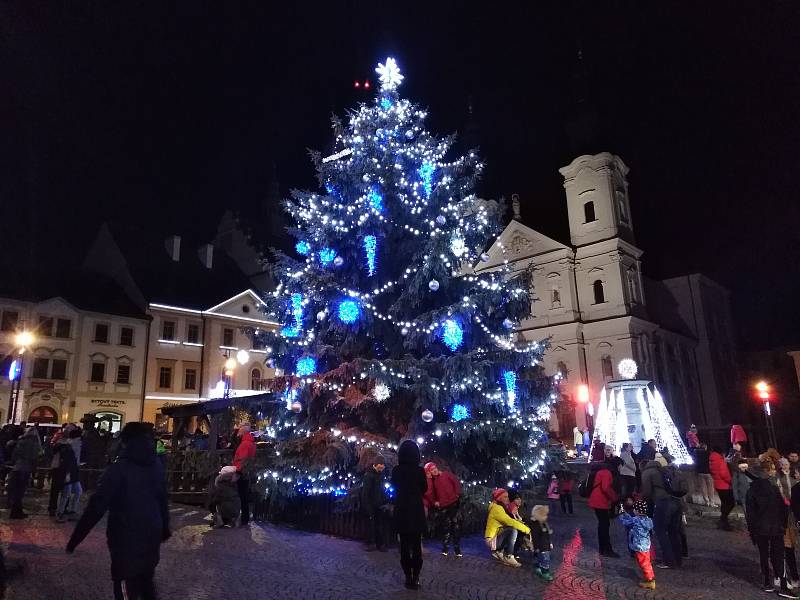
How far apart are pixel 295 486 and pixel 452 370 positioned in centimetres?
403

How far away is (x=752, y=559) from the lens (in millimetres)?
9938

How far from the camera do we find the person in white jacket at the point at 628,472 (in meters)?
13.3

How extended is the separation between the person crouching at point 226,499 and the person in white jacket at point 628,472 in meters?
8.22

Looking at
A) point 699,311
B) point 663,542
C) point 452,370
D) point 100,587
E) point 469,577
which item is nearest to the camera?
point 100,587

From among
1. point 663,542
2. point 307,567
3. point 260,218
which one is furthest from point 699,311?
point 307,567

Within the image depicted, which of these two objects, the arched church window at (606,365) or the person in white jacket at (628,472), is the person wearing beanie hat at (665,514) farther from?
the arched church window at (606,365)

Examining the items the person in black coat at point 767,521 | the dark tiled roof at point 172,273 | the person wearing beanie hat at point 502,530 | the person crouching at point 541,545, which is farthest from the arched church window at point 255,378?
the person in black coat at point 767,521

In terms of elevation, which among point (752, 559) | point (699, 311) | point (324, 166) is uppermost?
point (699, 311)

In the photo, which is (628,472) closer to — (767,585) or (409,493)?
(767,585)

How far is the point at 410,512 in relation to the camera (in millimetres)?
7465

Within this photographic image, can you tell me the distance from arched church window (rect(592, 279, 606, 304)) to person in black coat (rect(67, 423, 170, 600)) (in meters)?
38.9

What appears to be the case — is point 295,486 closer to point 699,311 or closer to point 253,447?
point 253,447

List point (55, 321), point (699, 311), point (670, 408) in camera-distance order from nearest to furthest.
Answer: point (55, 321), point (670, 408), point (699, 311)

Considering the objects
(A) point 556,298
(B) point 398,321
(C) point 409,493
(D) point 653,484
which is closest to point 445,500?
(C) point 409,493
